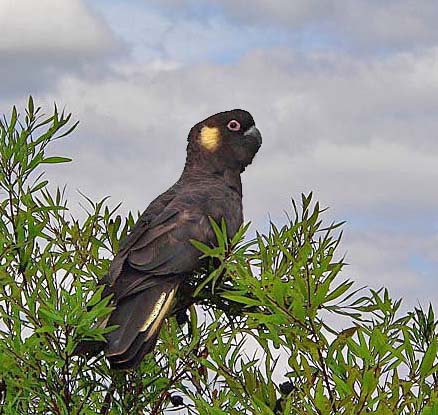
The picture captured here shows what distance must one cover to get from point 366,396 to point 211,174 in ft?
6.28

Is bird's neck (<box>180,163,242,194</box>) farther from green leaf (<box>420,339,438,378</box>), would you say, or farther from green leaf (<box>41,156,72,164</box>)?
green leaf (<box>420,339,438,378</box>)

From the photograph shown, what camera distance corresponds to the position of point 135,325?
166 centimetres

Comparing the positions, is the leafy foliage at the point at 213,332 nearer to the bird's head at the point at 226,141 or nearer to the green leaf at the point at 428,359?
the green leaf at the point at 428,359

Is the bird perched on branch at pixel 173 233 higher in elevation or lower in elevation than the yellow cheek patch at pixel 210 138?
lower

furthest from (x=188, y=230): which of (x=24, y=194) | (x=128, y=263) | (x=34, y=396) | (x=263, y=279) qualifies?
(x=263, y=279)

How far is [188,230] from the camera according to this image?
2.18m

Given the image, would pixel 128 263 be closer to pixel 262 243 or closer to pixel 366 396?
pixel 262 243

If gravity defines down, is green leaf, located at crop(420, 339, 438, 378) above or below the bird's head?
below

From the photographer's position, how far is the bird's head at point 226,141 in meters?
3.03

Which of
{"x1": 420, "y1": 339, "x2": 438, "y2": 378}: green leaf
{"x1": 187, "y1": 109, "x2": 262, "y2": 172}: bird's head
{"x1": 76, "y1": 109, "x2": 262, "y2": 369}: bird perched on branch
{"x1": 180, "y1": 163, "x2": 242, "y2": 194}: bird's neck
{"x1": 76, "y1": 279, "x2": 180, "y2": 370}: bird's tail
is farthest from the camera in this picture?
{"x1": 187, "y1": 109, "x2": 262, "y2": 172}: bird's head

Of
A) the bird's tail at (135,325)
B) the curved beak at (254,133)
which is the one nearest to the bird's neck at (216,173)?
the curved beak at (254,133)

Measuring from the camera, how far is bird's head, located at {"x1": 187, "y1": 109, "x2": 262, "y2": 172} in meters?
3.03

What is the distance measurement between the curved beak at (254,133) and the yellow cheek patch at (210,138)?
102 millimetres

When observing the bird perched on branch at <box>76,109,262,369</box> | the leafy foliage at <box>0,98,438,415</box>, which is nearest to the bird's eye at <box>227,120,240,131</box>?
the bird perched on branch at <box>76,109,262,369</box>
